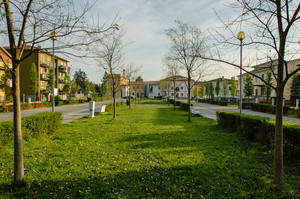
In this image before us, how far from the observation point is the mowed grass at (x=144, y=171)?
3436 mm

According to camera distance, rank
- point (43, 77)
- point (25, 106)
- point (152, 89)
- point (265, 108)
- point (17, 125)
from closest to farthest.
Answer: point (17, 125) < point (265, 108) < point (25, 106) < point (43, 77) < point (152, 89)

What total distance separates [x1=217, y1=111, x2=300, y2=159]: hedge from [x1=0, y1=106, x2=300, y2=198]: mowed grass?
0.46 m

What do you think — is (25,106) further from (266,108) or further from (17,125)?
(266,108)

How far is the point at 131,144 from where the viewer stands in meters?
6.88

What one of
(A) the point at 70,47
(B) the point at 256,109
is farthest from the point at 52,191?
(B) the point at 256,109

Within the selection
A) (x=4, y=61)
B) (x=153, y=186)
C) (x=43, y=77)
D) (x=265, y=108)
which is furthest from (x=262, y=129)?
(x=43, y=77)

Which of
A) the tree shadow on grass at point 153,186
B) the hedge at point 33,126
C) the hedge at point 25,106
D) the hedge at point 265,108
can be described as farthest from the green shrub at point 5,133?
the hedge at point 265,108

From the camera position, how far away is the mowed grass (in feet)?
11.3

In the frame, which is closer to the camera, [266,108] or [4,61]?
[4,61]

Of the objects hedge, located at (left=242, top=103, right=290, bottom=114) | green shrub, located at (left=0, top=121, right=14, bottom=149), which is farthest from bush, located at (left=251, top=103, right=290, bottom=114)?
green shrub, located at (left=0, top=121, right=14, bottom=149)

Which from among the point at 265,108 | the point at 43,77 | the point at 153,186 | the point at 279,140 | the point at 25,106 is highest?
the point at 43,77

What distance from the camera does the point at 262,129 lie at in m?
6.85

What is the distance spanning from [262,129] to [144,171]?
4967 mm

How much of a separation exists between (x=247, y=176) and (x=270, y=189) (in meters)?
0.58
